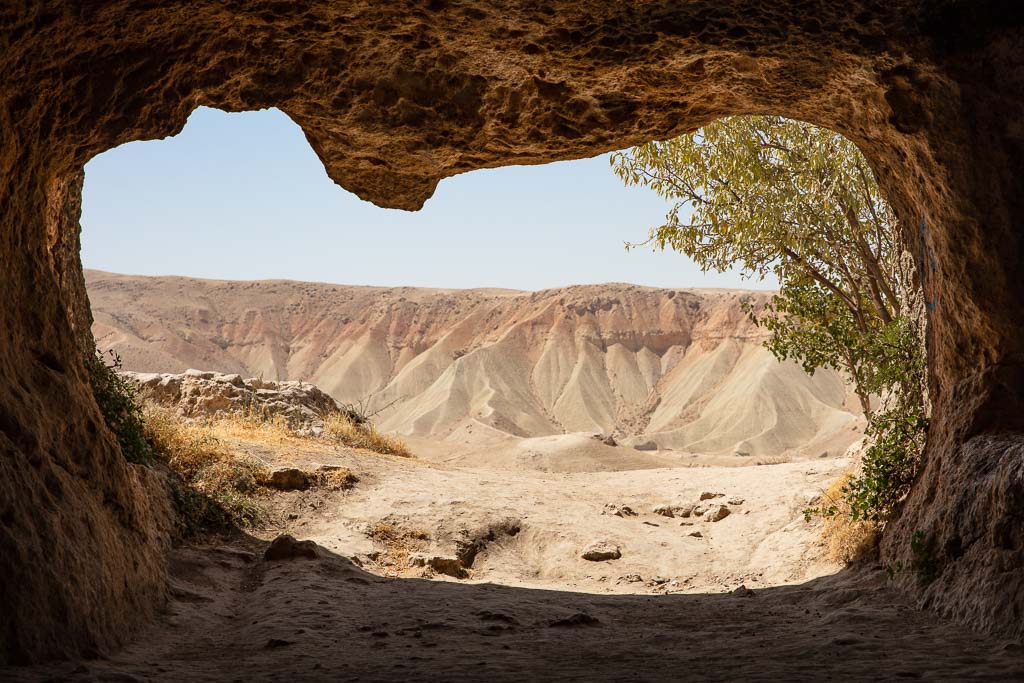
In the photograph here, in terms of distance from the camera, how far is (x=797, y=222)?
10969 millimetres

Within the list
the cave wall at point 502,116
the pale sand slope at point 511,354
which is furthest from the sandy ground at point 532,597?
the pale sand slope at point 511,354

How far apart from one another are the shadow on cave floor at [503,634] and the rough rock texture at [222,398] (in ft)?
22.2

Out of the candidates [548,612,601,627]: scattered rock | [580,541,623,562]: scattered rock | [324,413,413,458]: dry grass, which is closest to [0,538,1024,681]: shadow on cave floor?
[548,612,601,627]: scattered rock

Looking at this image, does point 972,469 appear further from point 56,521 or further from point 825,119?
point 56,521

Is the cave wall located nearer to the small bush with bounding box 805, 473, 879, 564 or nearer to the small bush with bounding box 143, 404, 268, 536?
the small bush with bounding box 805, 473, 879, 564

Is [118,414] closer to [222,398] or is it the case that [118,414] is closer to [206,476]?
[206,476]

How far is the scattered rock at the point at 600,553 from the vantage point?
29.2 ft

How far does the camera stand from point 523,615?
627 cm

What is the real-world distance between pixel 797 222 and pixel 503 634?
7.33 meters

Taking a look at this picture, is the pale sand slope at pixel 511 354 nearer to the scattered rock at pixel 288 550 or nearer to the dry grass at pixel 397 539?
the dry grass at pixel 397 539

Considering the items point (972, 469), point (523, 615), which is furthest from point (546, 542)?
point (972, 469)

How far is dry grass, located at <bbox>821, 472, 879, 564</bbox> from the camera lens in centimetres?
721

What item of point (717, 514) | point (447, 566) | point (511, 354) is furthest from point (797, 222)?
point (511, 354)

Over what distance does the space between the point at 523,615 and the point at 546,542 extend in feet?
9.95
